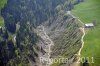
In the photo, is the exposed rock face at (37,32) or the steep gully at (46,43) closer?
the steep gully at (46,43)

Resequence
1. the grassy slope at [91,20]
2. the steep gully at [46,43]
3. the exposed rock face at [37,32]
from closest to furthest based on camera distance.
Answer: the grassy slope at [91,20] → the steep gully at [46,43] → the exposed rock face at [37,32]

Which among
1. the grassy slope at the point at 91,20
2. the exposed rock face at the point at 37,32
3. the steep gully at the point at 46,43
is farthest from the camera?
the exposed rock face at the point at 37,32

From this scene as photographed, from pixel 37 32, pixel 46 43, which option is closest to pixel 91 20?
pixel 46 43

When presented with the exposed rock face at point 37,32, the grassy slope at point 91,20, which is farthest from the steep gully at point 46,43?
the grassy slope at point 91,20

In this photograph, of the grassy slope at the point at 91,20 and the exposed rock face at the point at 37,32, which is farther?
the exposed rock face at the point at 37,32

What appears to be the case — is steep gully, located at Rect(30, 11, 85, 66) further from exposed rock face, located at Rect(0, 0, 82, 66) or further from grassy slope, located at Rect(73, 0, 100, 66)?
grassy slope, located at Rect(73, 0, 100, 66)

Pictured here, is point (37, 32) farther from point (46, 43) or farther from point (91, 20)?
point (91, 20)

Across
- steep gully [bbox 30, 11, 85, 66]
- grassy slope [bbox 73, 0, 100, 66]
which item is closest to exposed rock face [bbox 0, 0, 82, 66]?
steep gully [bbox 30, 11, 85, 66]

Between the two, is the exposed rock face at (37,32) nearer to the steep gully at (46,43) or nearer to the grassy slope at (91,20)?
the steep gully at (46,43)
